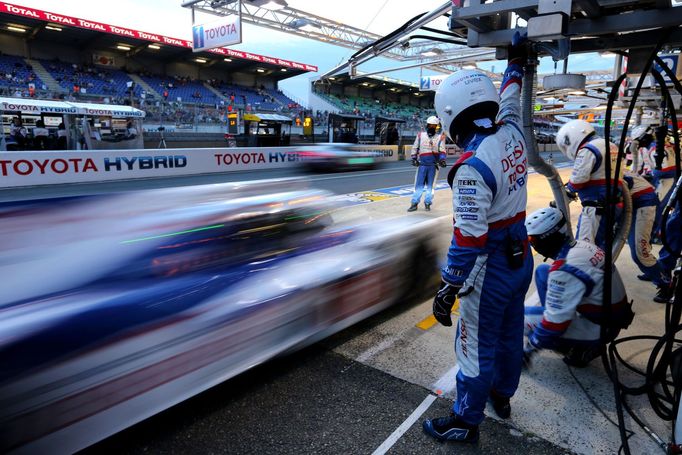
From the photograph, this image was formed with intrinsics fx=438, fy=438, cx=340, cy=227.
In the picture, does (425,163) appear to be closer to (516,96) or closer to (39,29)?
(516,96)

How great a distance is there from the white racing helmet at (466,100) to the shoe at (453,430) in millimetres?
1489

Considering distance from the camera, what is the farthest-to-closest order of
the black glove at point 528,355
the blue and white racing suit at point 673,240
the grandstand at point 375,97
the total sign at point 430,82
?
the grandstand at point 375,97, the total sign at point 430,82, the blue and white racing suit at point 673,240, the black glove at point 528,355

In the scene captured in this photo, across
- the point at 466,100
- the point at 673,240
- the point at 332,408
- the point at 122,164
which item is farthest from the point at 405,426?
the point at 122,164

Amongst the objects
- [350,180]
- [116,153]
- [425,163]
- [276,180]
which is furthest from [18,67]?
[276,180]

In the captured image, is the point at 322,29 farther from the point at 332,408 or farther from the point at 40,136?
the point at 332,408

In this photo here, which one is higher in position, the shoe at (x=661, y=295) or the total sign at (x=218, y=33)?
the total sign at (x=218, y=33)

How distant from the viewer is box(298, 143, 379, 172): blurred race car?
12.9 feet

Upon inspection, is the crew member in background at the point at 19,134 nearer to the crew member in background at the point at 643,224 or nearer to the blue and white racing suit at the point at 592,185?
the blue and white racing suit at the point at 592,185

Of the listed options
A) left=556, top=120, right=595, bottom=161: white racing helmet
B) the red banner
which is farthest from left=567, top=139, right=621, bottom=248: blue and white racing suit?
the red banner

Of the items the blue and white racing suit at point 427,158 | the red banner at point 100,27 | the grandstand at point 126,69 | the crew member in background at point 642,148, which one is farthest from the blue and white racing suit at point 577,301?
the red banner at point 100,27

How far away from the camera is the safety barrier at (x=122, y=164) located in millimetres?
10500

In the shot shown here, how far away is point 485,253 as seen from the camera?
2156mm

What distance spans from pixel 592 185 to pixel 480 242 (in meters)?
2.81

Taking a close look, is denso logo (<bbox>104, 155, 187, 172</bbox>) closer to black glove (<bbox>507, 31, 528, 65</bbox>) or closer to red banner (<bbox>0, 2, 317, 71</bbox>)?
black glove (<bbox>507, 31, 528, 65</bbox>)
